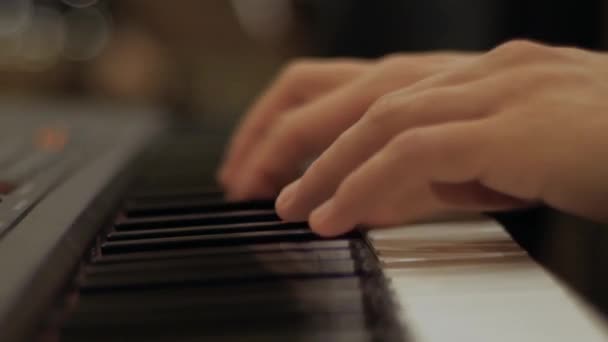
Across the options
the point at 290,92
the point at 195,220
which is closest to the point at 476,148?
the point at 195,220

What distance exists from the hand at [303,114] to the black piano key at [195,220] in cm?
9

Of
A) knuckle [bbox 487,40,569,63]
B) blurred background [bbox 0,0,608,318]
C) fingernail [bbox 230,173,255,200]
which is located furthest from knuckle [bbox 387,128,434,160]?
blurred background [bbox 0,0,608,318]

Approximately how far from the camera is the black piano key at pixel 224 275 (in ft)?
1.36

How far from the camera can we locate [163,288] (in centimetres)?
41

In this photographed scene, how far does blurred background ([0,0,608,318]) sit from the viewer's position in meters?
1.89

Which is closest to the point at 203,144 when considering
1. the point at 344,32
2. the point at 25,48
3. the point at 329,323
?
the point at 329,323

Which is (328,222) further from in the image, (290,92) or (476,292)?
(290,92)

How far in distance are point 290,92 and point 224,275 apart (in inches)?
16.0

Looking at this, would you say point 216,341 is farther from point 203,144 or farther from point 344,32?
point 344,32

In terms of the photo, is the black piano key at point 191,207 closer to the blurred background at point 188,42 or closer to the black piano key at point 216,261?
the black piano key at point 216,261

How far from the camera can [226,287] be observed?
41cm

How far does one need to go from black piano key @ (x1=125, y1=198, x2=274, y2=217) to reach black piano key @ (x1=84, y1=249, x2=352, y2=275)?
13cm

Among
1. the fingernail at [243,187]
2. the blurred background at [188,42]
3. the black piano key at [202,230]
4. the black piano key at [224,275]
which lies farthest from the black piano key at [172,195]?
the blurred background at [188,42]

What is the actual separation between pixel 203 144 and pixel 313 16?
1960 millimetres
